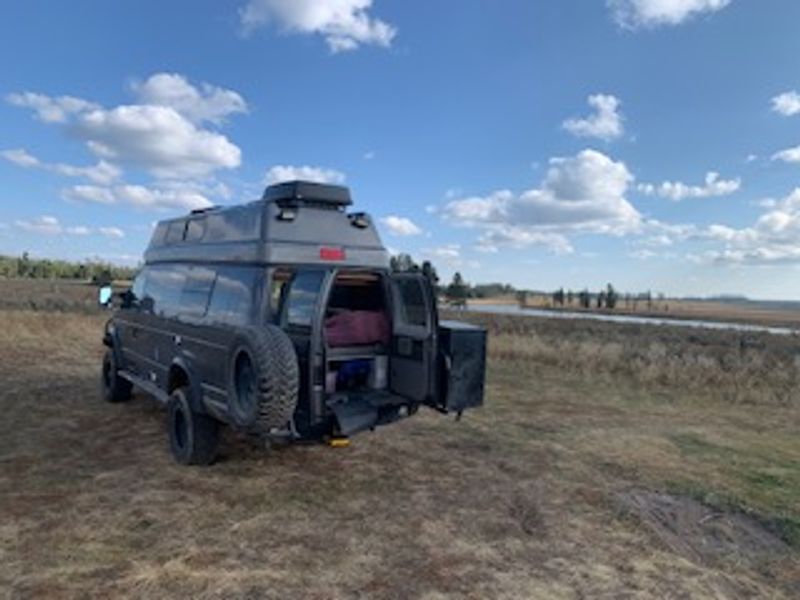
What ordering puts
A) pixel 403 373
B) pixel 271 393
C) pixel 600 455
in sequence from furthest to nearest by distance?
pixel 600 455, pixel 403 373, pixel 271 393

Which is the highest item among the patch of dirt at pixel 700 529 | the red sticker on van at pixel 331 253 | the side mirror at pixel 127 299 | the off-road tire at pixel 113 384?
the red sticker on van at pixel 331 253

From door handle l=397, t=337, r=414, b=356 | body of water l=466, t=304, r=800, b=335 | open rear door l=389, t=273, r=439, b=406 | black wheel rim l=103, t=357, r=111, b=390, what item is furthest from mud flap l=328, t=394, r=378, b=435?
body of water l=466, t=304, r=800, b=335

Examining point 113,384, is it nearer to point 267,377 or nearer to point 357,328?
point 357,328

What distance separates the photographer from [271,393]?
5.33 meters

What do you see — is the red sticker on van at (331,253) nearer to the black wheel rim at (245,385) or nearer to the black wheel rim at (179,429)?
the black wheel rim at (245,385)

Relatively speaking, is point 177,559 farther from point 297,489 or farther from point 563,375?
point 563,375

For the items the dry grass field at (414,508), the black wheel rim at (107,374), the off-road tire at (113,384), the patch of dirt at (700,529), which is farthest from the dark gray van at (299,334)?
the black wheel rim at (107,374)

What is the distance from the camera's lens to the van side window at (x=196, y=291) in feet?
22.7

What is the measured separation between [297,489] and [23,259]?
129 meters

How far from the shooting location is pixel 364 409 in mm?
6273

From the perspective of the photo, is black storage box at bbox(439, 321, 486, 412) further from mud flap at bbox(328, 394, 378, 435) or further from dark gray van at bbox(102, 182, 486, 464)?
mud flap at bbox(328, 394, 378, 435)

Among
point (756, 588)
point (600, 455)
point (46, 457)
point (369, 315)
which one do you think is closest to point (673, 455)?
point (600, 455)

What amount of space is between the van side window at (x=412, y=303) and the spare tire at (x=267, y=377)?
1.57m

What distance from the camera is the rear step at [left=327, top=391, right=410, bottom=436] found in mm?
5988
